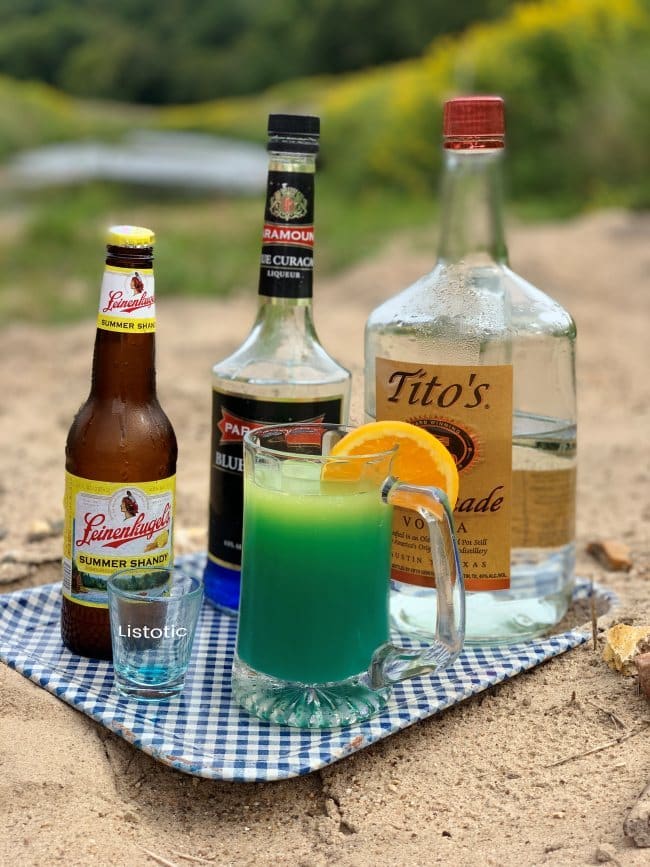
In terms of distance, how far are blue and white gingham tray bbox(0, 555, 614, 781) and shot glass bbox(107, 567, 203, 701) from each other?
0.11 feet

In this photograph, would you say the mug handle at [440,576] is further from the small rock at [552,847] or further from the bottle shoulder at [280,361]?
the bottle shoulder at [280,361]

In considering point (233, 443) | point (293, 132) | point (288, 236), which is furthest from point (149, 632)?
point (293, 132)

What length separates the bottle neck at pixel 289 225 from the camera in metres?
1.97

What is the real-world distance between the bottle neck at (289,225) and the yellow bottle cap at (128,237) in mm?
285

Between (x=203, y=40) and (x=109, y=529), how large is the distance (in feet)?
80.0

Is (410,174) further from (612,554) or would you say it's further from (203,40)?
→ (203,40)

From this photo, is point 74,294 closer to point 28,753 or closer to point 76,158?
point 28,753

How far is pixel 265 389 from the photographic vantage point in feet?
6.59

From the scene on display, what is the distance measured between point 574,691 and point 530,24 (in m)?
10.4

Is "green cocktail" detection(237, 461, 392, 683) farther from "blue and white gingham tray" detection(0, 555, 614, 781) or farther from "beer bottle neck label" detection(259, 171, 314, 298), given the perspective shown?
"beer bottle neck label" detection(259, 171, 314, 298)

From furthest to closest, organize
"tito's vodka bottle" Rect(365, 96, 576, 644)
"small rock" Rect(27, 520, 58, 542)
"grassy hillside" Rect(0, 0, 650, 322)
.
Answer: "grassy hillside" Rect(0, 0, 650, 322)
"small rock" Rect(27, 520, 58, 542)
"tito's vodka bottle" Rect(365, 96, 576, 644)

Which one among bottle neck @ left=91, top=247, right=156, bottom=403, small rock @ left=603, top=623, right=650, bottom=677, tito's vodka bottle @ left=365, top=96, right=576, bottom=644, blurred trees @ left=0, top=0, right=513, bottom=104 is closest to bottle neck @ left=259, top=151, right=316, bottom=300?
tito's vodka bottle @ left=365, top=96, right=576, bottom=644

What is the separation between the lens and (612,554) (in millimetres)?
2639

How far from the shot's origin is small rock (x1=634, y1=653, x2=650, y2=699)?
1737 millimetres
